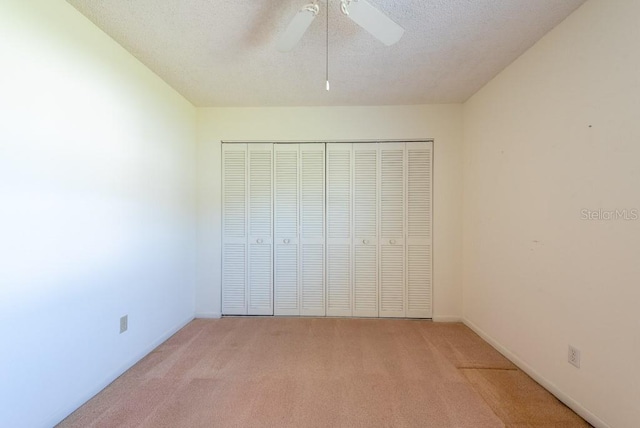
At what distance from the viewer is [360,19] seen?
139cm

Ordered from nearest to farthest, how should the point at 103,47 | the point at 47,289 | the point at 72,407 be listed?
the point at 47,289
the point at 72,407
the point at 103,47

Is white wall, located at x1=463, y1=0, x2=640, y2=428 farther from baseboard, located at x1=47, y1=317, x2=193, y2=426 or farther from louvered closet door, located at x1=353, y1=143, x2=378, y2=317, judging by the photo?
baseboard, located at x1=47, y1=317, x2=193, y2=426

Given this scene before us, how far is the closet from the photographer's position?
320 cm

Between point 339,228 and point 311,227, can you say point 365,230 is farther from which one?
point 311,227

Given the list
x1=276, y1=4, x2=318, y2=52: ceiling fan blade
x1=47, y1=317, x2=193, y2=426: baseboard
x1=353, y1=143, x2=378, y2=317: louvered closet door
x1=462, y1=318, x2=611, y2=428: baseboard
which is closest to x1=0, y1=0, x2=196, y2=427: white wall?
x1=47, y1=317, x2=193, y2=426: baseboard

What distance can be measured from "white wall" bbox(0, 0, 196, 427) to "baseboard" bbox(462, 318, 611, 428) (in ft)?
9.96

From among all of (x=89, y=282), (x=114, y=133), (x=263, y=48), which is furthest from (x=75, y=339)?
(x=263, y=48)

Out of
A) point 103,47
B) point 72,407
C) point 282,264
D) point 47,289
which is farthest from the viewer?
point 282,264

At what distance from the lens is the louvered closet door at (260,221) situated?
10.7 feet

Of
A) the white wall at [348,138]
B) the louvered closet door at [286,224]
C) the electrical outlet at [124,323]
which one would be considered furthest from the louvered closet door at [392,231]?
the electrical outlet at [124,323]

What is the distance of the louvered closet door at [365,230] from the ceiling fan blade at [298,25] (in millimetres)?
1746

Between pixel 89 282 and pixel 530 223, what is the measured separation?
3103 mm

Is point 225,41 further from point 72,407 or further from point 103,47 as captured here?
point 72,407

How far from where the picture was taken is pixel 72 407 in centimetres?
169
